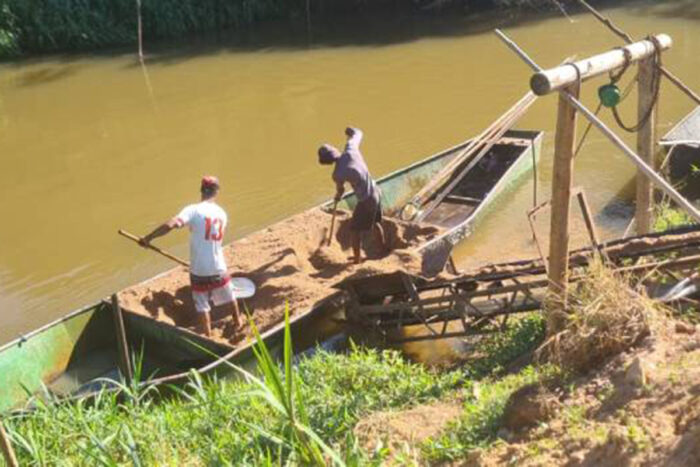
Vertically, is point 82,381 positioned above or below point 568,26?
below

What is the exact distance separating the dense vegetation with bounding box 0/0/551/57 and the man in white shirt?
1665 cm

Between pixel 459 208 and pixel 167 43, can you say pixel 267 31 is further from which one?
pixel 459 208

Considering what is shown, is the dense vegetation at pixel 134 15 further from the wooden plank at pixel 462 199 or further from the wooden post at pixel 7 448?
the wooden post at pixel 7 448

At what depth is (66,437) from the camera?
16.4 ft

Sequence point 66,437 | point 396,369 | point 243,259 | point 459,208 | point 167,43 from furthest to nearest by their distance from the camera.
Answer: point 167,43 → point 459,208 → point 243,259 → point 396,369 → point 66,437

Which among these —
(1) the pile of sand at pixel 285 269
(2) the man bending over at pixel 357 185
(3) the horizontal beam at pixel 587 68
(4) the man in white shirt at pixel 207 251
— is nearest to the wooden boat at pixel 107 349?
(1) the pile of sand at pixel 285 269

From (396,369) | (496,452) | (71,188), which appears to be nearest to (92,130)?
(71,188)

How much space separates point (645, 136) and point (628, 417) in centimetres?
348

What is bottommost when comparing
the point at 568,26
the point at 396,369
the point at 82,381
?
the point at 82,381

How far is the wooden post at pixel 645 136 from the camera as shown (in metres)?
6.55

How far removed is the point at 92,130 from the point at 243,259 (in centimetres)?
814

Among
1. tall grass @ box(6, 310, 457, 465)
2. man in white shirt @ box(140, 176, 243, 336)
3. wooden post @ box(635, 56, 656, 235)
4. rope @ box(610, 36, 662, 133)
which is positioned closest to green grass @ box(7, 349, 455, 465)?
tall grass @ box(6, 310, 457, 465)

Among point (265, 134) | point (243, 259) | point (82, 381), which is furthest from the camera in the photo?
point (265, 134)

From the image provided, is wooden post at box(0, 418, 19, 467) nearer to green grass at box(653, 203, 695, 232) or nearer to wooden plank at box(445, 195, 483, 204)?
green grass at box(653, 203, 695, 232)
